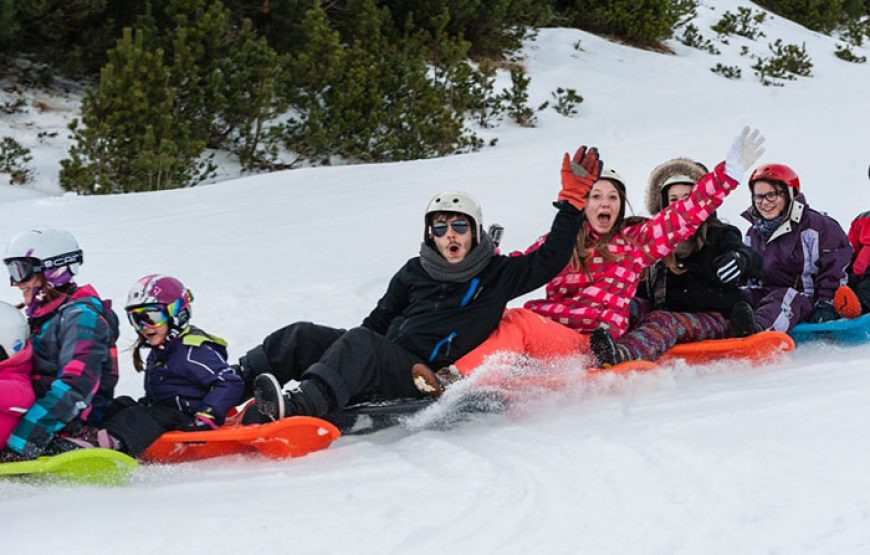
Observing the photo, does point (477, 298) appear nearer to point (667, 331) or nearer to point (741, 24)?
point (667, 331)

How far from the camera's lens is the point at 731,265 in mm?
4746

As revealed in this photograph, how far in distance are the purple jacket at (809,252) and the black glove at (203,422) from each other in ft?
11.3

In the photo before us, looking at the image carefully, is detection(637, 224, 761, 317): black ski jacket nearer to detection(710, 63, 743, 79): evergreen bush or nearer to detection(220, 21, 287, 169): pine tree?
detection(220, 21, 287, 169): pine tree

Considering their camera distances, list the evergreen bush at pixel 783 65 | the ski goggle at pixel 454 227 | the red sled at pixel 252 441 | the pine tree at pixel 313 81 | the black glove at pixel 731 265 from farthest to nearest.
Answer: the evergreen bush at pixel 783 65 < the pine tree at pixel 313 81 < the black glove at pixel 731 265 < the ski goggle at pixel 454 227 < the red sled at pixel 252 441

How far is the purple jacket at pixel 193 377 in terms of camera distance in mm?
3705

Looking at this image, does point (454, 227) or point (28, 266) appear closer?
point (28, 266)

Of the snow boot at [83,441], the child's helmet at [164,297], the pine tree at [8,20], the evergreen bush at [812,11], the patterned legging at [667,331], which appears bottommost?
the snow boot at [83,441]

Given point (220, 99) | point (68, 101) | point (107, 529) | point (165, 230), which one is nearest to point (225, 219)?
point (165, 230)

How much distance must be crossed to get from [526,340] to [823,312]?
7.04 ft

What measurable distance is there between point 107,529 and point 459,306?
1.84 metres

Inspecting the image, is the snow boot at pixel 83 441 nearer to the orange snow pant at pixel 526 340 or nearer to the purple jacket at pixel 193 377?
the purple jacket at pixel 193 377

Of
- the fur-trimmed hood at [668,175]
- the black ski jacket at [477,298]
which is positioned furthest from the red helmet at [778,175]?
the black ski jacket at [477,298]

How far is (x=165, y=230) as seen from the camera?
7340 mm

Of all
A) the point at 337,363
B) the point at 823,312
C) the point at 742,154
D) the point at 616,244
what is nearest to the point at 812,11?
the point at 823,312
